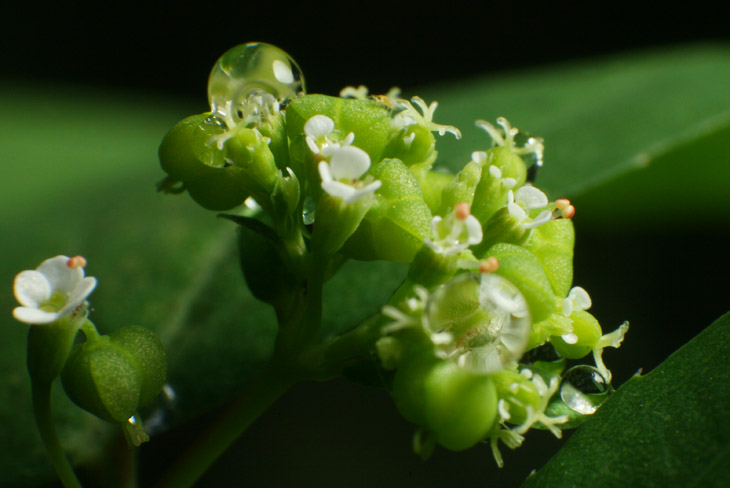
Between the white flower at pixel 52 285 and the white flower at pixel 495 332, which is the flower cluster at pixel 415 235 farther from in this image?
the white flower at pixel 52 285

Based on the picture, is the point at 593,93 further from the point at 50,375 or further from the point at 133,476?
the point at 50,375

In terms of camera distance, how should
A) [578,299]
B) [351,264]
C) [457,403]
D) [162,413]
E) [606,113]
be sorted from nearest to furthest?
[457,403], [578,299], [162,413], [351,264], [606,113]

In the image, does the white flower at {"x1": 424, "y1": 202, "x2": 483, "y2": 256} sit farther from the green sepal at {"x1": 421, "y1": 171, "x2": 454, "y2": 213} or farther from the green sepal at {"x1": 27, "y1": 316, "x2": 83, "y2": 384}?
the green sepal at {"x1": 27, "y1": 316, "x2": 83, "y2": 384}

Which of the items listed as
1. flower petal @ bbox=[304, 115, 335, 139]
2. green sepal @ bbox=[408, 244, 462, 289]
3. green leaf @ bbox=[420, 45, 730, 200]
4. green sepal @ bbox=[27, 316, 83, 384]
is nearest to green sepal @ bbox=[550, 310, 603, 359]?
green sepal @ bbox=[408, 244, 462, 289]

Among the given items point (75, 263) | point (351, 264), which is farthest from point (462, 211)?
point (351, 264)

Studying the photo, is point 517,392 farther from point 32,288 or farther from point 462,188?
point 32,288

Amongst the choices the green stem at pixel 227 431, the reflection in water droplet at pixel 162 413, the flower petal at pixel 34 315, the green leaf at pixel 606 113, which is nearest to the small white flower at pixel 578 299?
the green stem at pixel 227 431

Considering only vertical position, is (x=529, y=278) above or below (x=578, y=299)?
above
